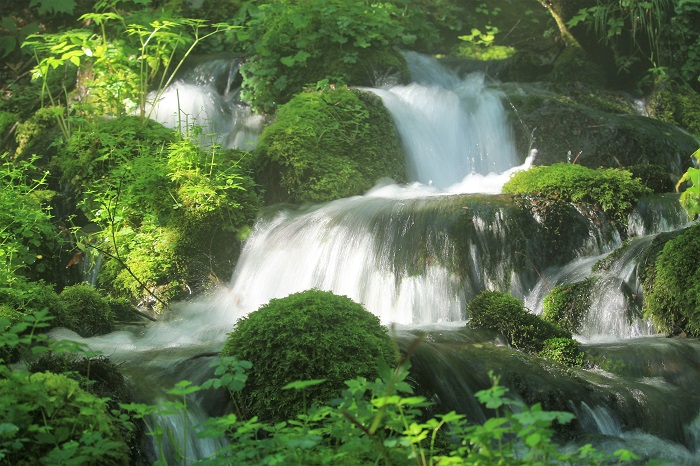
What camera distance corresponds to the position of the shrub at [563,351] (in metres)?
5.45

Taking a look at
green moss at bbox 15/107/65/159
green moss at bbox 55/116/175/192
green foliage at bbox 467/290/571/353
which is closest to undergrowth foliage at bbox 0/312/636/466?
green foliage at bbox 467/290/571/353

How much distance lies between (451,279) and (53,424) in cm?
434

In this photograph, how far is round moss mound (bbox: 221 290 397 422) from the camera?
409cm

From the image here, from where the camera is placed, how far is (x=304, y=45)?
426 inches

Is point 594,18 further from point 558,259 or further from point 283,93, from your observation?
point 558,259

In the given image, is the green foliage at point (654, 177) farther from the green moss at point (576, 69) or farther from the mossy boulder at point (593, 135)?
the green moss at point (576, 69)

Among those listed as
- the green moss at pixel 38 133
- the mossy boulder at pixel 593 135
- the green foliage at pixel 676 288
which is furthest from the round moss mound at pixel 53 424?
the mossy boulder at pixel 593 135

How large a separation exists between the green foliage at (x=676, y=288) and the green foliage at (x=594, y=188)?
3.99 ft

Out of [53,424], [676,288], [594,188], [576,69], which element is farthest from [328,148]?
[53,424]

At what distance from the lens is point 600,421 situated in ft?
15.5

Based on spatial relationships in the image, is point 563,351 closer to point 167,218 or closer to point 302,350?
point 302,350

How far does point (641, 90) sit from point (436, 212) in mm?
6346

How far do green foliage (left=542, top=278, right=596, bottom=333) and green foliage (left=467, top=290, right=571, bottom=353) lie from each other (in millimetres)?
599

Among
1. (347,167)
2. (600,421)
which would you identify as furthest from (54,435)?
(347,167)
